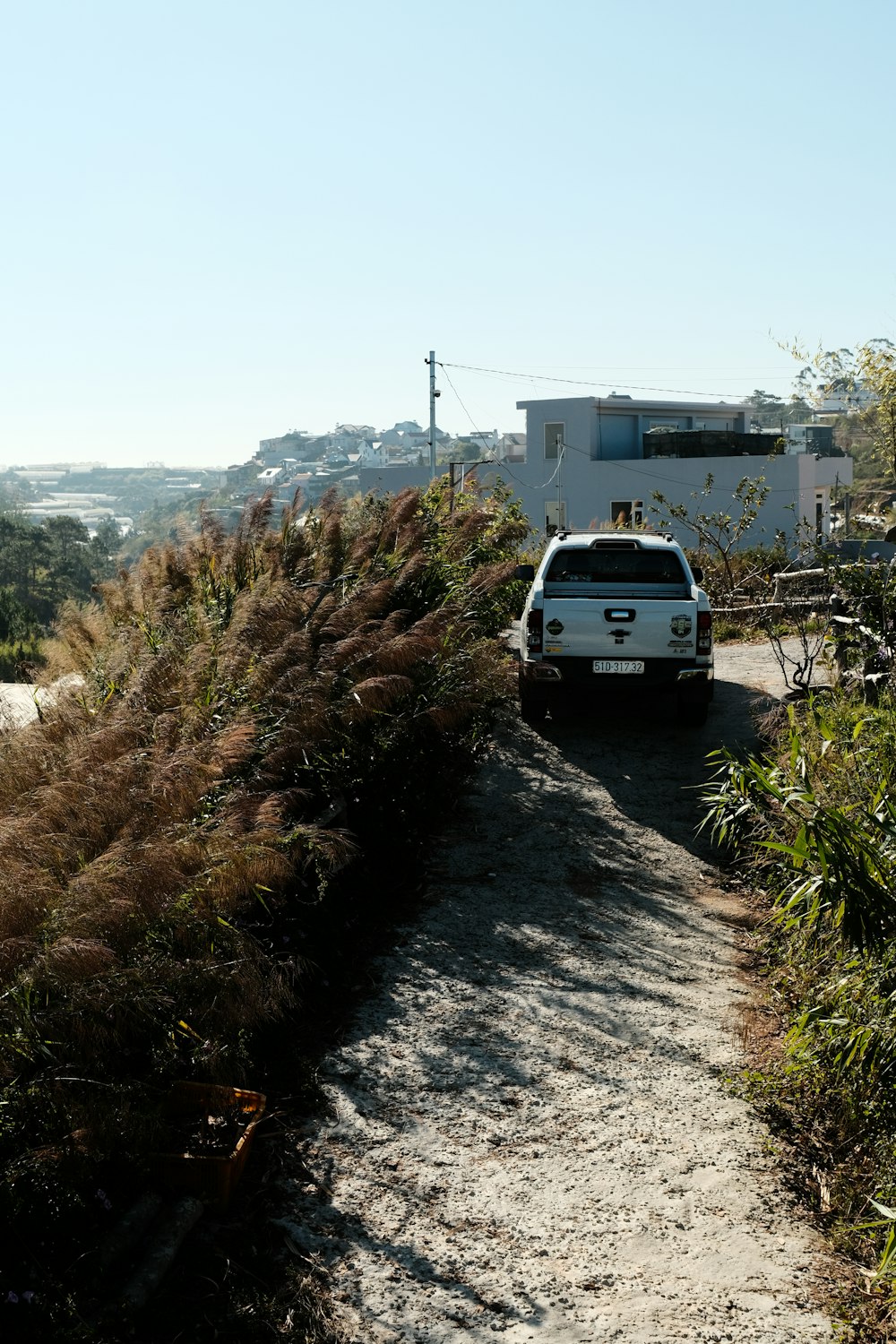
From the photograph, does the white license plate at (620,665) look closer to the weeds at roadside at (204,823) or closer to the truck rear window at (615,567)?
the truck rear window at (615,567)

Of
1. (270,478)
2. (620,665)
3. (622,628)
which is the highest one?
(270,478)

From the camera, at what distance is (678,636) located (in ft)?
35.0

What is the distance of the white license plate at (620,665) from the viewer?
10.7 metres

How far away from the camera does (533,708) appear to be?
11.4m

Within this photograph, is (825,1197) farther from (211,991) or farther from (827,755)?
(827,755)

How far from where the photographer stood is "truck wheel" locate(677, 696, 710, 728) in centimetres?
1111

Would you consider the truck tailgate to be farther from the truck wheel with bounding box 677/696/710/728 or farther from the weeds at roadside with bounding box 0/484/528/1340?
the weeds at roadside with bounding box 0/484/528/1340

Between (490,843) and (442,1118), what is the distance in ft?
11.8

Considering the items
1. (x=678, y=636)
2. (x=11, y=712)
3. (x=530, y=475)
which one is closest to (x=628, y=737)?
(x=678, y=636)

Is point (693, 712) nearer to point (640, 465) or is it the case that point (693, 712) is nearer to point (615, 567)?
point (615, 567)

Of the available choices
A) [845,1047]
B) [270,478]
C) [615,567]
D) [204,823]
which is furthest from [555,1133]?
[270,478]

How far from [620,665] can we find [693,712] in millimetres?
945

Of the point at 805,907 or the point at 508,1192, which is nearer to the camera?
the point at 508,1192

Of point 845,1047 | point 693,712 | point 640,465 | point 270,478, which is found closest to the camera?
point 845,1047
